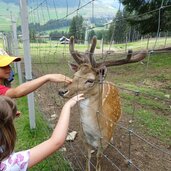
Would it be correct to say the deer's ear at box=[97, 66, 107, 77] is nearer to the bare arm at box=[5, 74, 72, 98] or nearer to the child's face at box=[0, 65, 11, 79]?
the bare arm at box=[5, 74, 72, 98]

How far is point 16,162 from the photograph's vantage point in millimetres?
2184

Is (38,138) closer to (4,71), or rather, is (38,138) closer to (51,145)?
(4,71)

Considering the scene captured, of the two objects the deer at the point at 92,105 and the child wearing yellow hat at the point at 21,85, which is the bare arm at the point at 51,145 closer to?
the child wearing yellow hat at the point at 21,85

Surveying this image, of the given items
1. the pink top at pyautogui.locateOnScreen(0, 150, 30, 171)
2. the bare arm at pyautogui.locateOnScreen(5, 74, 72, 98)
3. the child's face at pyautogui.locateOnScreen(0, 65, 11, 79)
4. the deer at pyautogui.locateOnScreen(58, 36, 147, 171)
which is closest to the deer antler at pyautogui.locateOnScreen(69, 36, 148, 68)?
the deer at pyautogui.locateOnScreen(58, 36, 147, 171)

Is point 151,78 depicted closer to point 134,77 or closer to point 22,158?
point 134,77

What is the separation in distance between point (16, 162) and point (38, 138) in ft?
11.8

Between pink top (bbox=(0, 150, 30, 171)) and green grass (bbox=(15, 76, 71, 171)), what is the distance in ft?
7.85

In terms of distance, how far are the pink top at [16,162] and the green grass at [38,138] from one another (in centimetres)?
239

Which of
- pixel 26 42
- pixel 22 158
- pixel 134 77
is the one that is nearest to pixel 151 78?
pixel 134 77

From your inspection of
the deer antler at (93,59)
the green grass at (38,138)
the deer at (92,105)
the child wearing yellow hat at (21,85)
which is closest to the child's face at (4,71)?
the child wearing yellow hat at (21,85)

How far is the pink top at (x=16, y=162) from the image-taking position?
2150 millimetres

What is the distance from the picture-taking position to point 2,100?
2029mm

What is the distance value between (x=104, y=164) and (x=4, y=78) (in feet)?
5.94

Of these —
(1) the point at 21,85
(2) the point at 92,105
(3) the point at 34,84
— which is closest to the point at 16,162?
(3) the point at 34,84
